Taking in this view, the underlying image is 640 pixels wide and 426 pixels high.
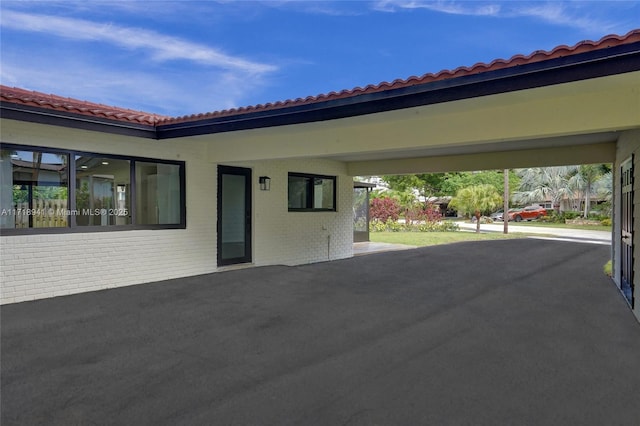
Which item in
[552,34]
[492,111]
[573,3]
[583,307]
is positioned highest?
[552,34]

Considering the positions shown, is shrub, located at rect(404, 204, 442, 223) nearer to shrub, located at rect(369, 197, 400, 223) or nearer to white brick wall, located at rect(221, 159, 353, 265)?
shrub, located at rect(369, 197, 400, 223)

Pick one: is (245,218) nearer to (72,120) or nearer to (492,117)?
(72,120)

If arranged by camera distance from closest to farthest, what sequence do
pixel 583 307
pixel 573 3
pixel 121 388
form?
pixel 121 388
pixel 583 307
pixel 573 3

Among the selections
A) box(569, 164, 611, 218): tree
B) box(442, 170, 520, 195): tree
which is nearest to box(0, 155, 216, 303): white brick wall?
box(442, 170, 520, 195): tree

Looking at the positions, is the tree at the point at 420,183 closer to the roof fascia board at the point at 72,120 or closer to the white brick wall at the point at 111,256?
the white brick wall at the point at 111,256

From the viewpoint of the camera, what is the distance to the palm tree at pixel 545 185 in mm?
37031

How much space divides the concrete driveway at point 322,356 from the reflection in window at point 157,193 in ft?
4.46

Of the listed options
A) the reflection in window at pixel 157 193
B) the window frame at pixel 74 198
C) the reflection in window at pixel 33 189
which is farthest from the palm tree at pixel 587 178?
the reflection in window at pixel 33 189

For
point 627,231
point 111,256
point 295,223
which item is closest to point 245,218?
point 295,223

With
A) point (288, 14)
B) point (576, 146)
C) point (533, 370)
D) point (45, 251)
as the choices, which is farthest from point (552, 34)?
point (45, 251)

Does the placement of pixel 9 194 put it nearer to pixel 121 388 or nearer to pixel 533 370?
pixel 121 388

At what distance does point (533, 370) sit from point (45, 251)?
697cm

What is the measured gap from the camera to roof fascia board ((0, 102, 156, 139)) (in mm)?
5445

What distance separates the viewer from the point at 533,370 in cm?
370
